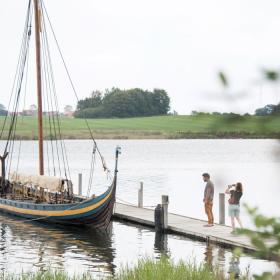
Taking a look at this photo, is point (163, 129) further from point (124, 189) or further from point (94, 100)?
point (124, 189)

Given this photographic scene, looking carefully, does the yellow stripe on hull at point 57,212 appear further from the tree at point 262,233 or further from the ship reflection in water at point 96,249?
the tree at point 262,233

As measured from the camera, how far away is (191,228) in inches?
989

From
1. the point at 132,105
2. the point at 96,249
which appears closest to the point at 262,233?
the point at 96,249

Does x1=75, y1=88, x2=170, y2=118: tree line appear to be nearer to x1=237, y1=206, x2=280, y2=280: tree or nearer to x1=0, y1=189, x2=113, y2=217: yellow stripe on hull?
x1=0, y1=189, x2=113, y2=217: yellow stripe on hull

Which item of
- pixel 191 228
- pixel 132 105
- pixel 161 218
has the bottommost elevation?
pixel 191 228

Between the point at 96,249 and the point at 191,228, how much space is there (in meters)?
3.07

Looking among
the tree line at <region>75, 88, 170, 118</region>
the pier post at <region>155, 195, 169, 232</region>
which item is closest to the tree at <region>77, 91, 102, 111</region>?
the tree line at <region>75, 88, 170, 118</region>

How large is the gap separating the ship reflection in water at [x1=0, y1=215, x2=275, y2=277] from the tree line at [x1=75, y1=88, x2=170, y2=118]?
148 m

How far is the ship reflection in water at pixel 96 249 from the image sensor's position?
2075cm

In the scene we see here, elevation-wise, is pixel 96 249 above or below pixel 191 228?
below

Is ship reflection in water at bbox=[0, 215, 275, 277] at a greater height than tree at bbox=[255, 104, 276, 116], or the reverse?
tree at bbox=[255, 104, 276, 116]

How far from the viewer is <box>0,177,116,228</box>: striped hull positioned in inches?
1111

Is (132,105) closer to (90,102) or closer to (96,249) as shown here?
(90,102)

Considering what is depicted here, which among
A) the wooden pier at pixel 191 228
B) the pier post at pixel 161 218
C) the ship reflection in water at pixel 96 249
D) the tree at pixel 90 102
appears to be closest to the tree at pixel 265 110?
the ship reflection in water at pixel 96 249
